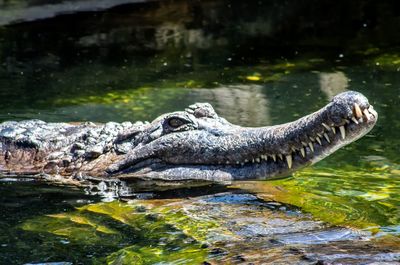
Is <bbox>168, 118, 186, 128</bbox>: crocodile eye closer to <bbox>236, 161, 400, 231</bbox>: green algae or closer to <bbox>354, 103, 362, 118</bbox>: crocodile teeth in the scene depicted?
<bbox>236, 161, 400, 231</bbox>: green algae

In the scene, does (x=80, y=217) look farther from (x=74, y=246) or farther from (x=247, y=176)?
(x=247, y=176)

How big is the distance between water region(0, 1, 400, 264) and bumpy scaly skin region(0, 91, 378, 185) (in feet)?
0.89

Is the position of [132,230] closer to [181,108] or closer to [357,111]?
[357,111]

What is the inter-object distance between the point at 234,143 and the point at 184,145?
1.73 ft

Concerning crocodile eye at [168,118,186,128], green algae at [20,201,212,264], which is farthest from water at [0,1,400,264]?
crocodile eye at [168,118,186,128]

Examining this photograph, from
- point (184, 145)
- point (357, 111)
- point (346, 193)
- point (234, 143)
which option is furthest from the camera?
point (184, 145)

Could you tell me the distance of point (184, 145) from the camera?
7266 mm

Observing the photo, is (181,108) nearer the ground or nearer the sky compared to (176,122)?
nearer the sky

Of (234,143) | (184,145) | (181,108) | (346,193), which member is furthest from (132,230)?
(181,108)

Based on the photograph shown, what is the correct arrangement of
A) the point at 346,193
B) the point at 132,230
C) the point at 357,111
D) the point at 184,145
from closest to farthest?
1. the point at 132,230
2. the point at 357,111
3. the point at 346,193
4. the point at 184,145

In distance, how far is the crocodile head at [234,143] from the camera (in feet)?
20.2

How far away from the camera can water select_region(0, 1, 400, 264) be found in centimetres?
543

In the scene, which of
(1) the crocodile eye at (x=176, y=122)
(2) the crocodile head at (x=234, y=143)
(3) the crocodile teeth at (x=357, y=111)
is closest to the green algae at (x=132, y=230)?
(2) the crocodile head at (x=234, y=143)

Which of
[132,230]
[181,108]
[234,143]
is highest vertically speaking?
[181,108]
